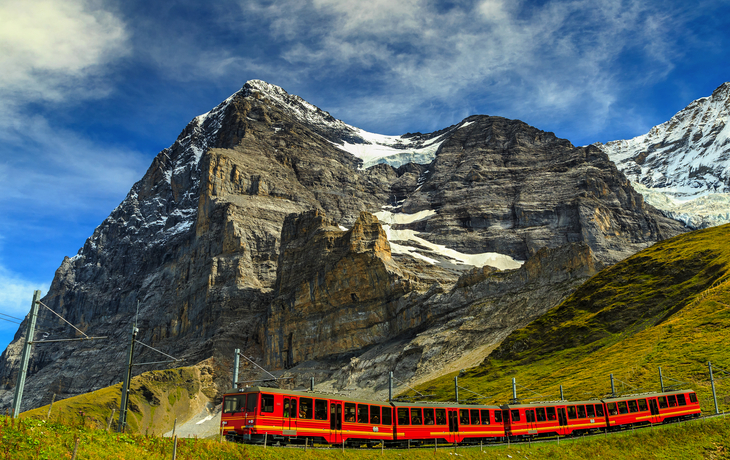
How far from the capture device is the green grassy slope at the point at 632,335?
68875 millimetres

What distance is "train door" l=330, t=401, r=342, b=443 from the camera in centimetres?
3991

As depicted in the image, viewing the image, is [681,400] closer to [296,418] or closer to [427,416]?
[427,416]

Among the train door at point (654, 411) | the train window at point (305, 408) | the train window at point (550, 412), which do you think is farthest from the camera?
the train door at point (654, 411)

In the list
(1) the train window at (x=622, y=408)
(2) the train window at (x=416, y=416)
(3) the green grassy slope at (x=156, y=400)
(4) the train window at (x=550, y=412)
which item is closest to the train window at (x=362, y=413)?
(2) the train window at (x=416, y=416)

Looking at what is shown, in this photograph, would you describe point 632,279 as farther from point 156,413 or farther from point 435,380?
point 156,413

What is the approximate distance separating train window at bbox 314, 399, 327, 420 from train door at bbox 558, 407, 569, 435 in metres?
21.3

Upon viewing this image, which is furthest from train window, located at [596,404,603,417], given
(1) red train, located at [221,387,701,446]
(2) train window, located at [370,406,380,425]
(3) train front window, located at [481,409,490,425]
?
(2) train window, located at [370,406,380,425]

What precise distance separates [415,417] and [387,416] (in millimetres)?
2469

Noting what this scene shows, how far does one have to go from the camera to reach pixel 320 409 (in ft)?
130

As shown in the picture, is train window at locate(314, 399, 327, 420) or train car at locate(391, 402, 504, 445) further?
train car at locate(391, 402, 504, 445)

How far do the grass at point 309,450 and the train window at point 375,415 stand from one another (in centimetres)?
429

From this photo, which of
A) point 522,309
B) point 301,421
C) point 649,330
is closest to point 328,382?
point 522,309

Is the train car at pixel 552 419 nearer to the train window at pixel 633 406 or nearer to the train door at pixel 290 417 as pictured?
the train window at pixel 633 406

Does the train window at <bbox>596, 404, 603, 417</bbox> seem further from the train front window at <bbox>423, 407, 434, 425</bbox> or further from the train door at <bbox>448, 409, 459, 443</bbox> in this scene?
the train front window at <bbox>423, 407, 434, 425</bbox>
